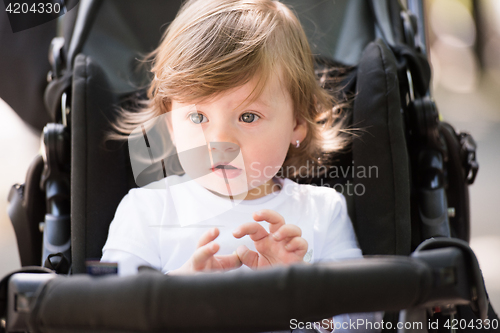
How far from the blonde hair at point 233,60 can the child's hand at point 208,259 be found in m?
0.24

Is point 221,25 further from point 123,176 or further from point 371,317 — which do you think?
point 371,317

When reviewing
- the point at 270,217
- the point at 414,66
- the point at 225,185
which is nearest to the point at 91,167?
the point at 225,185

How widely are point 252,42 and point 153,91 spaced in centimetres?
26

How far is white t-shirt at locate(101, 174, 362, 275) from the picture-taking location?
0.75m

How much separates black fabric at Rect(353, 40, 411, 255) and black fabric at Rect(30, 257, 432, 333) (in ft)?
1.17

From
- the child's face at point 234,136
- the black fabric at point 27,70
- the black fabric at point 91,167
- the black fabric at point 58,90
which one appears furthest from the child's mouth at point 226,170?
the black fabric at point 27,70

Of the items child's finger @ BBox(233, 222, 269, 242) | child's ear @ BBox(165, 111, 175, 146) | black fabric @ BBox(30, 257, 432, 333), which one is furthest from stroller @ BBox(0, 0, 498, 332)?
child's finger @ BBox(233, 222, 269, 242)

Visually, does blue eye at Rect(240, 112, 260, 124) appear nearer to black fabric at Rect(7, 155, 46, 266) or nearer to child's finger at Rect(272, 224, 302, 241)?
child's finger at Rect(272, 224, 302, 241)

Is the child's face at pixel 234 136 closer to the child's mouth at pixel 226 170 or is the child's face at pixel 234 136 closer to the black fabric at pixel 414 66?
the child's mouth at pixel 226 170

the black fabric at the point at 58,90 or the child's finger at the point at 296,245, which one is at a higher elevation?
the black fabric at the point at 58,90

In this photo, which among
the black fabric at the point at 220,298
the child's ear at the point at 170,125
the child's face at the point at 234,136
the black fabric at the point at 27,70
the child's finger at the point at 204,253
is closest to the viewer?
the black fabric at the point at 220,298

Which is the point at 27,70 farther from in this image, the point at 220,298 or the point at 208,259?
the point at 220,298

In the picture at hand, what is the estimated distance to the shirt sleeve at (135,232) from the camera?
2.41 ft

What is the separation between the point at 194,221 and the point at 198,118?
0.19 meters
